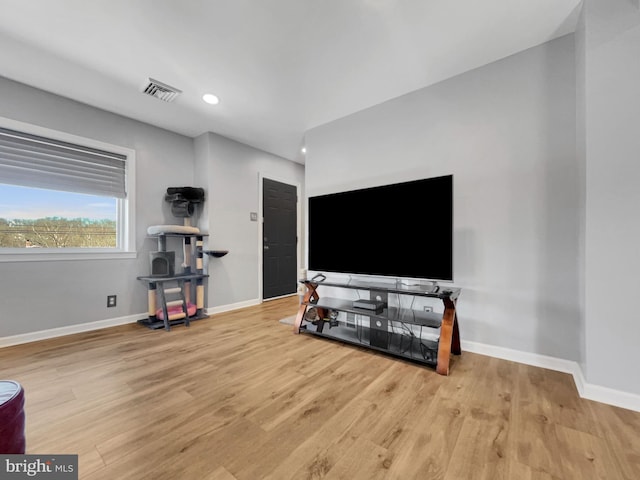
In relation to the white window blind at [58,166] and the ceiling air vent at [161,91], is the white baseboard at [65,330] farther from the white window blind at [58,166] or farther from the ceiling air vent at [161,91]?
the ceiling air vent at [161,91]

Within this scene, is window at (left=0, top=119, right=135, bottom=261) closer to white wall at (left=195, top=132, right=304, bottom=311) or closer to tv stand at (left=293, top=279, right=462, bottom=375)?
white wall at (left=195, top=132, right=304, bottom=311)

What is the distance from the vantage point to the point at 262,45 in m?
2.09

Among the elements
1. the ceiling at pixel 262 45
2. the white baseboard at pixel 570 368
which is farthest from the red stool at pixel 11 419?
the white baseboard at pixel 570 368

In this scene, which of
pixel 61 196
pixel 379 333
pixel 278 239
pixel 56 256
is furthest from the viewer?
pixel 278 239

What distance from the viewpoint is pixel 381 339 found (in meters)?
2.49

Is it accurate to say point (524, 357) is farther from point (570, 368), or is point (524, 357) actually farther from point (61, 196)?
point (61, 196)

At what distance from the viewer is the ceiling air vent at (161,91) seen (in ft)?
8.33

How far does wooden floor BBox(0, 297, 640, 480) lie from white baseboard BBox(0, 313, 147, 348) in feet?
0.88

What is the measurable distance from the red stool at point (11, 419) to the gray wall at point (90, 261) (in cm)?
217

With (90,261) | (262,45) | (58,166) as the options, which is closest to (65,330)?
(90,261)

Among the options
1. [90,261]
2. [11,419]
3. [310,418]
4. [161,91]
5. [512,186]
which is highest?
[161,91]

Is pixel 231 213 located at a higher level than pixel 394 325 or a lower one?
higher

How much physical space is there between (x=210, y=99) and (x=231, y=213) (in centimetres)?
157

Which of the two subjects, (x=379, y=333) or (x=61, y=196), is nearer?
(x=379, y=333)
